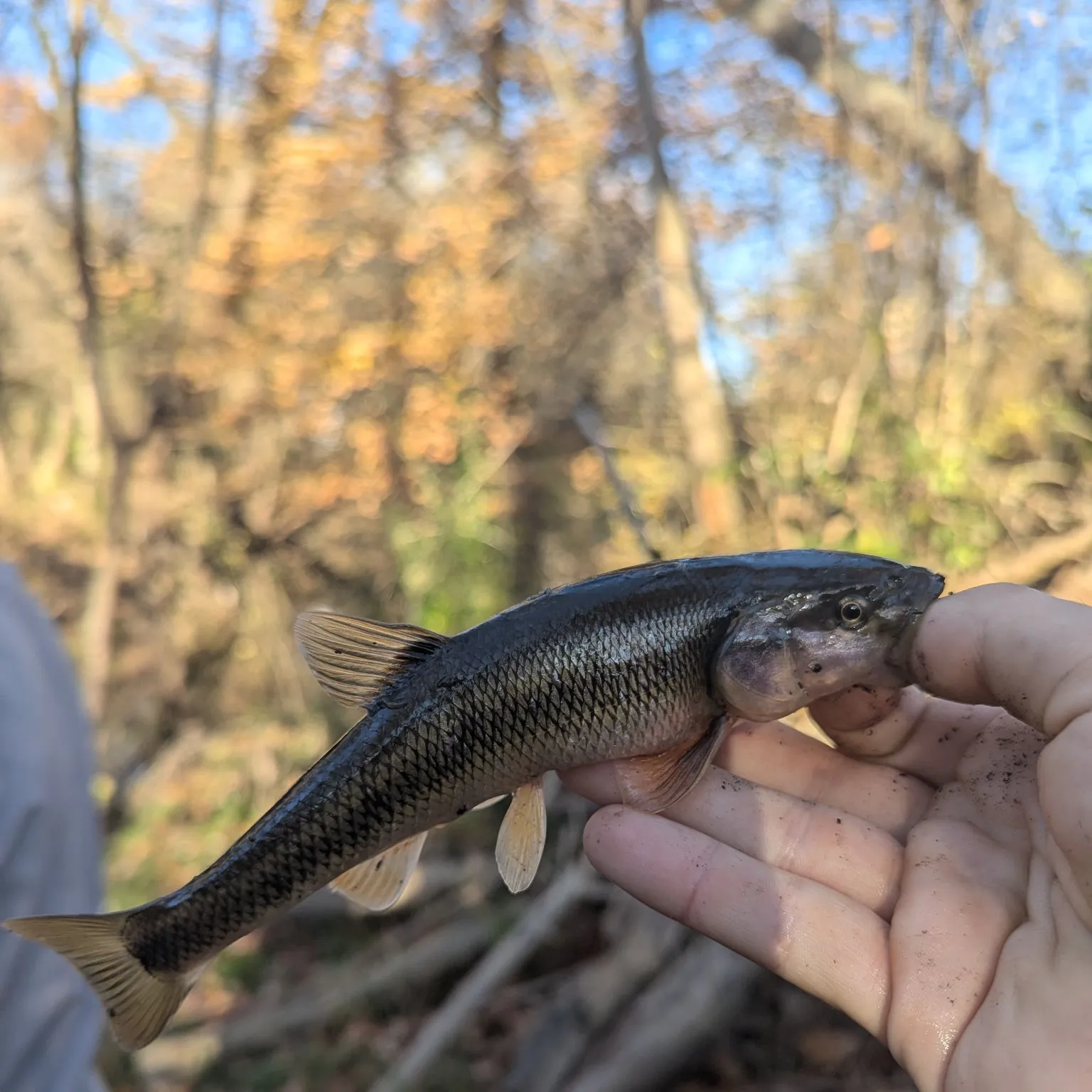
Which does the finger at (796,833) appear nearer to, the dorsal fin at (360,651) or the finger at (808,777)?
the finger at (808,777)

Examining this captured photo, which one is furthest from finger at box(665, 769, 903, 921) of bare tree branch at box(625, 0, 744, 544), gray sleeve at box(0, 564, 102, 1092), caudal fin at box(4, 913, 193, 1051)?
bare tree branch at box(625, 0, 744, 544)

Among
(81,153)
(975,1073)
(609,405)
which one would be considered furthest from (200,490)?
(975,1073)

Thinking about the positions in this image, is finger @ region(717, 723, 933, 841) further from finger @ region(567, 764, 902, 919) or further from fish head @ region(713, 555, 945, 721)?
fish head @ region(713, 555, 945, 721)

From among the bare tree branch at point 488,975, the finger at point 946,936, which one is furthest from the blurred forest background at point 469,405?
the finger at point 946,936

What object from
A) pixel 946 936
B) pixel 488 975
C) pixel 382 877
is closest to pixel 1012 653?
pixel 946 936

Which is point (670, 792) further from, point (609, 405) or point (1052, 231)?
point (609, 405)
